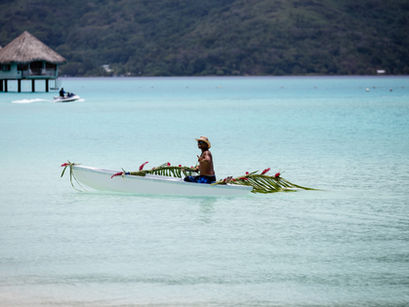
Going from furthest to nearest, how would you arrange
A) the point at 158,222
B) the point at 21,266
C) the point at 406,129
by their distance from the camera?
the point at 406,129
the point at 158,222
the point at 21,266

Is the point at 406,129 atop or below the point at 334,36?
below

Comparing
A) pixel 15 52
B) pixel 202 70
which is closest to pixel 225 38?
pixel 202 70

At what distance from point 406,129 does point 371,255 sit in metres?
22.4

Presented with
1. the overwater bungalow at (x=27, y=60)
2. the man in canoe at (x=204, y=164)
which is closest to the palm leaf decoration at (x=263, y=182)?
the man in canoe at (x=204, y=164)

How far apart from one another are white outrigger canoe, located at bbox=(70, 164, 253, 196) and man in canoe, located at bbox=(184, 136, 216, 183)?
127 millimetres

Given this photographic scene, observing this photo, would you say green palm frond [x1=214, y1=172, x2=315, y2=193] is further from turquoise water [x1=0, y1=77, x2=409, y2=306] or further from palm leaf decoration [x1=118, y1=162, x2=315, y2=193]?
turquoise water [x1=0, y1=77, x2=409, y2=306]

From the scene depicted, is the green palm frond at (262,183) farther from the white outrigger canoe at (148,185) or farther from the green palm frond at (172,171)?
the green palm frond at (172,171)

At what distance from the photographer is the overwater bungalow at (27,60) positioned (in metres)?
60.2

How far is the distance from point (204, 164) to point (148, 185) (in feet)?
4.15

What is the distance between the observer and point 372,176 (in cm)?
1686

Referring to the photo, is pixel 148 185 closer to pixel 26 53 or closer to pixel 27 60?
pixel 27 60

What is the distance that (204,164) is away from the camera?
1309cm

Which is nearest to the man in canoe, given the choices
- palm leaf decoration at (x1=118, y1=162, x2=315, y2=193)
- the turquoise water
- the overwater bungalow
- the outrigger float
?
the outrigger float

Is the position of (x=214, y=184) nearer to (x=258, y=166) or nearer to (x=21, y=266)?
(x=21, y=266)
